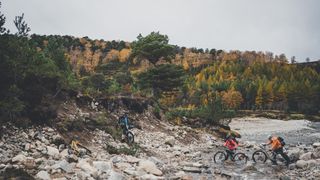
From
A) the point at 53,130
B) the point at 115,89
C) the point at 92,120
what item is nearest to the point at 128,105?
the point at 115,89

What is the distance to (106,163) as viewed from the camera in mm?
17406

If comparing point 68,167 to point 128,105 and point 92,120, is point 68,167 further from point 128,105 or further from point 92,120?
point 128,105

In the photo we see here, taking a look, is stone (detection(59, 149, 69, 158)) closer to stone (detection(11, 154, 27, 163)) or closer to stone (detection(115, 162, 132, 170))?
stone (detection(11, 154, 27, 163))

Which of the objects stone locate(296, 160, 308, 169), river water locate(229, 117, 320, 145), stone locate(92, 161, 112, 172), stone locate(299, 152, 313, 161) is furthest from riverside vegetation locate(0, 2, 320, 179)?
river water locate(229, 117, 320, 145)

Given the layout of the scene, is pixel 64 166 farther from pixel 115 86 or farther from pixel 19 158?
pixel 115 86

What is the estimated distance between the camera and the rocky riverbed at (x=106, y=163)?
15367mm

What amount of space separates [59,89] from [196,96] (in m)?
104

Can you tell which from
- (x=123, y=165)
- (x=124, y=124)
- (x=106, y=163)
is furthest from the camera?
(x=124, y=124)

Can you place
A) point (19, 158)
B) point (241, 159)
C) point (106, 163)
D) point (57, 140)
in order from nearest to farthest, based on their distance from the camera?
point (19, 158)
point (106, 163)
point (57, 140)
point (241, 159)

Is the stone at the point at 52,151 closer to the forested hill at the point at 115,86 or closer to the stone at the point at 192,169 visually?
the forested hill at the point at 115,86

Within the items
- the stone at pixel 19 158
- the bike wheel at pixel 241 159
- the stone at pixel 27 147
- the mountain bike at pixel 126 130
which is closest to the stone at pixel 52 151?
the stone at pixel 27 147

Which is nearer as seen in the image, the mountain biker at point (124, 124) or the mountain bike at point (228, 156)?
the mountain bike at point (228, 156)

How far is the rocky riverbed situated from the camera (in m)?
15.4

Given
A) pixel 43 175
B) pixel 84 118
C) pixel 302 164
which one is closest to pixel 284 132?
pixel 302 164
